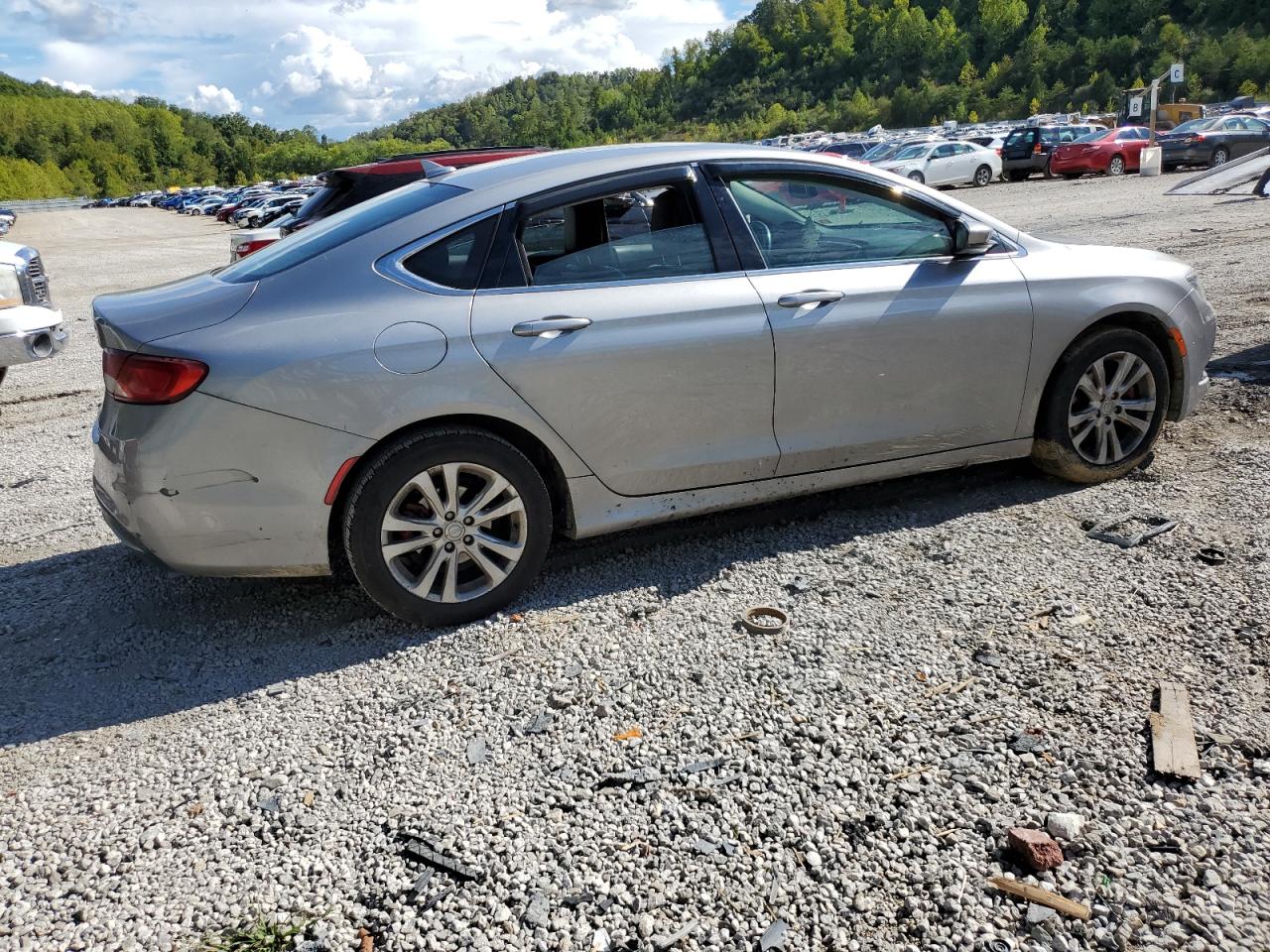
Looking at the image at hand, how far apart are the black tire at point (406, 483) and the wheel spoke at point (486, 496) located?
0.10 ft

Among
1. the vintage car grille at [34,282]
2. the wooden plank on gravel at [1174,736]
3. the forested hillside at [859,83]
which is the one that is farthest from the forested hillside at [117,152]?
the wooden plank on gravel at [1174,736]

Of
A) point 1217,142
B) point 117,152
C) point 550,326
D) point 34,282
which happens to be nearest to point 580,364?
point 550,326

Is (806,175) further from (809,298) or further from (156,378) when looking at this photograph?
(156,378)

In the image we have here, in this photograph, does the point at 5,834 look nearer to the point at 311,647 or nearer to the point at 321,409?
the point at 311,647

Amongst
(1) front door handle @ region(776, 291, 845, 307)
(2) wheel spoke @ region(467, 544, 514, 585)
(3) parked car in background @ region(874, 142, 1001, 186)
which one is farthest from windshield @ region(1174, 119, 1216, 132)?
(2) wheel spoke @ region(467, 544, 514, 585)

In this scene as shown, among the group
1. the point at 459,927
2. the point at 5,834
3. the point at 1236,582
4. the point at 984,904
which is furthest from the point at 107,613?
the point at 1236,582

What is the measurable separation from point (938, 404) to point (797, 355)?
0.75 meters

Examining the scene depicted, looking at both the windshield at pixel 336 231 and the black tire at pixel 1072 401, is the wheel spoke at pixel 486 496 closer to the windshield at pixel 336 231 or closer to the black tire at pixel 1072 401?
the windshield at pixel 336 231

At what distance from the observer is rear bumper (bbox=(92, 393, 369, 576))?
3.43 m

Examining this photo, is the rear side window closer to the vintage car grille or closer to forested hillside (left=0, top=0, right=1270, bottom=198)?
the vintage car grille

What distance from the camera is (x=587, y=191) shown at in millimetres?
3973

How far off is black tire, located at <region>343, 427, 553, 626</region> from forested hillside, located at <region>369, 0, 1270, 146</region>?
368 feet

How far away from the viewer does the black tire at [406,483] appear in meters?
3.57

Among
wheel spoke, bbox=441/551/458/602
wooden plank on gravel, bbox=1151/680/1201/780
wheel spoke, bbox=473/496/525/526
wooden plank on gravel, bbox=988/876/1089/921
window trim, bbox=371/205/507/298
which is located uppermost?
window trim, bbox=371/205/507/298
